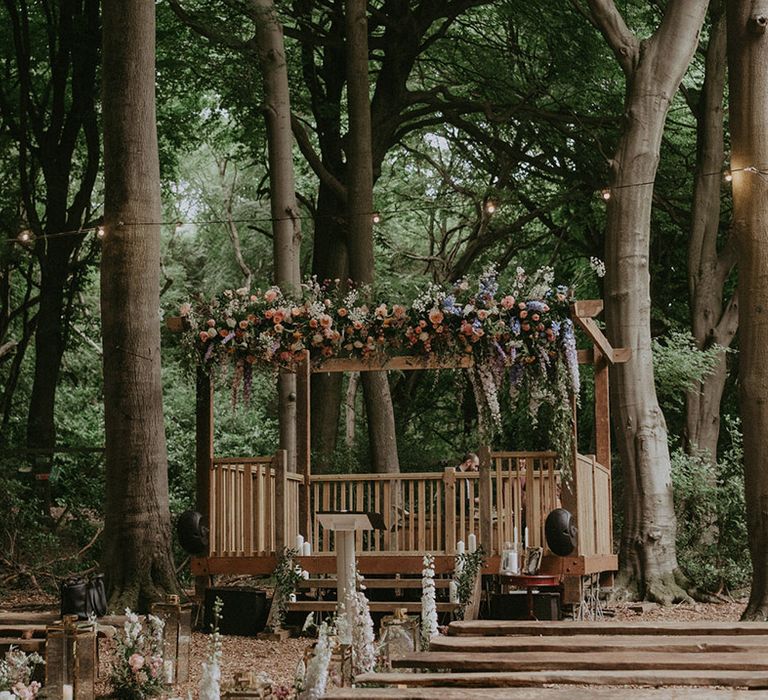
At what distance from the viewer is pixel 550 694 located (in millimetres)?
5191

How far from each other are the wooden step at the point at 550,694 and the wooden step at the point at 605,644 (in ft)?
2.59

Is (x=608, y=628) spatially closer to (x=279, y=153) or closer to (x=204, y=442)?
(x=204, y=442)

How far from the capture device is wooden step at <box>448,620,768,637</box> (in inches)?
261

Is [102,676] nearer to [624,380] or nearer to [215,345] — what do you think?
[215,345]

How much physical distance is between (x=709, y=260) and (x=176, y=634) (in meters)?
13.3

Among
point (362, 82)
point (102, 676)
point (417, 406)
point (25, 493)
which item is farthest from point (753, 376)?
A: point (417, 406)

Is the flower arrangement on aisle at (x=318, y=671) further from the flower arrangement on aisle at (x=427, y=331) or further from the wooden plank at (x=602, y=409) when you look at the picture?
the wooden plank at (x=602, y=409)

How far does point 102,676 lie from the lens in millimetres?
10000

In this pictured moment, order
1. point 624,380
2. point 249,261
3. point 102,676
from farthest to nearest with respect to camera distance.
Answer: point 249,261
point 624,380
point 102,676

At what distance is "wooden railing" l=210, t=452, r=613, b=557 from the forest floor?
47.1 inches

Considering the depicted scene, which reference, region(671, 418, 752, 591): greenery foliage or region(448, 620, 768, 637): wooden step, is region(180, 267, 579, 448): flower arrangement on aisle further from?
region(448, 620, 768, 637): wooden step

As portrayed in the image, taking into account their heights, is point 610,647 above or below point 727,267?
below

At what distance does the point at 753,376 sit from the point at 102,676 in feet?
20.3

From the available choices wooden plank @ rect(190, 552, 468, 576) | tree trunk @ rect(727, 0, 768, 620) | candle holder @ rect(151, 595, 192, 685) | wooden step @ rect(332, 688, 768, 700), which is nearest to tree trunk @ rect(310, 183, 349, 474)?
wooden plank @ rect(190, 552, 468, 576)
